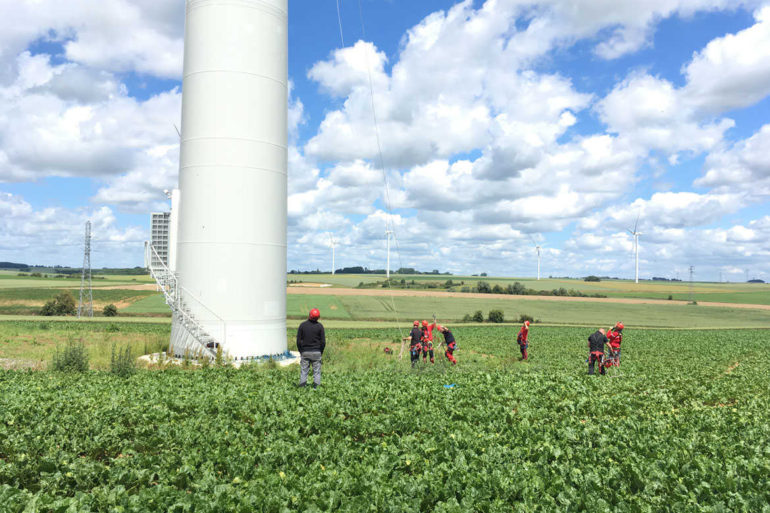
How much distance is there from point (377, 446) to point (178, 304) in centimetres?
1446

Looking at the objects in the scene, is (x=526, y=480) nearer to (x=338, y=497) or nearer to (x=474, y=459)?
(x=474, y=459)

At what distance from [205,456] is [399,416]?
3.51 metres

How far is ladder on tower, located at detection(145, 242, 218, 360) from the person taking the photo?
19375 mm

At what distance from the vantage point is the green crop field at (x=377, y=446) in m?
5.93

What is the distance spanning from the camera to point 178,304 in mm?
19688

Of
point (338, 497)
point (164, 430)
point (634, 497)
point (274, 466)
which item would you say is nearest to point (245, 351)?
point (164, 430)

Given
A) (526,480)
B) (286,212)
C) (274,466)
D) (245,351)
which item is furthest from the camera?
(286,212)

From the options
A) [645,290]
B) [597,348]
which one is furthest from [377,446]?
[645,290]

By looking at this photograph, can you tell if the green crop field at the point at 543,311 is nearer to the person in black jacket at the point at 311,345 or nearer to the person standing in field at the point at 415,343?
the person standing in field at the point at 415,343

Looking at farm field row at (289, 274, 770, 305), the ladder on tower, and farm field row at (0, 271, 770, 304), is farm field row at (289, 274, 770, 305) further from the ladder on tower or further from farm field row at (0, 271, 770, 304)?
the ladder on tower

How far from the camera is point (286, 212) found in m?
21.5

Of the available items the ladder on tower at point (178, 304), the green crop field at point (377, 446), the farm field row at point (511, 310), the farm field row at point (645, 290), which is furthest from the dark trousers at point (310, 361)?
the farm field row at point (645, 290)

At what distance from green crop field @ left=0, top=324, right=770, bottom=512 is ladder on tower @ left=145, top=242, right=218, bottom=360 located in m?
6.02

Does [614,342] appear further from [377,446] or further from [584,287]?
[584,287]
